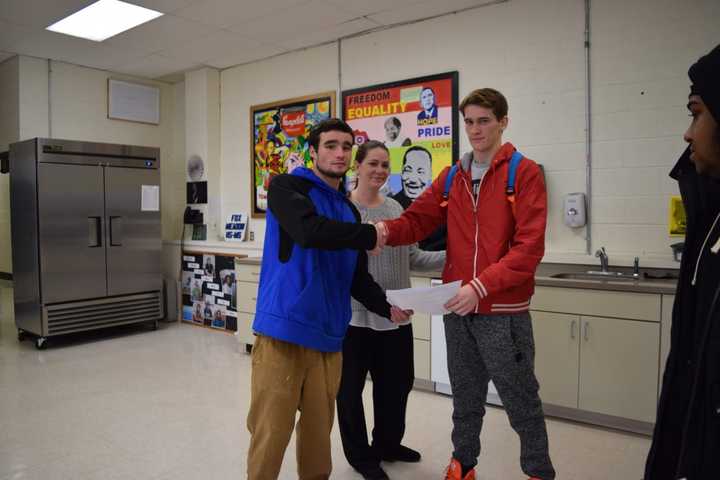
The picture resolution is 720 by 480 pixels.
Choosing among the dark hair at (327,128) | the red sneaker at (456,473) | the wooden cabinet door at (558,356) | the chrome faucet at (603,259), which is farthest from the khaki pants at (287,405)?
the chrome faucet at (603,259)

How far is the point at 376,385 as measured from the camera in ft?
8.64

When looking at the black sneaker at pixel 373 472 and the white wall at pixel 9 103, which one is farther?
the white wall at pixel 9 103

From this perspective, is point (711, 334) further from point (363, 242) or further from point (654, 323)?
point (654, 323)

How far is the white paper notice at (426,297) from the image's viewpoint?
6.38ft

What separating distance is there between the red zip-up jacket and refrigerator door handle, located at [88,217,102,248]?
4.03 meters

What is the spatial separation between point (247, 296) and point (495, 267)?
328 centimetres

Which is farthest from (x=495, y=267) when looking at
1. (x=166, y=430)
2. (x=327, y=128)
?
(x=166, y=430)

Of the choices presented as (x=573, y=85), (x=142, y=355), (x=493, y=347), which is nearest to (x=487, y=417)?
(x=493, y=347)

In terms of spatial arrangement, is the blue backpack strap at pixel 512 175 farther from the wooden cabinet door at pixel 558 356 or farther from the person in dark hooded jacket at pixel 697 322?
the wooden cabinet door at pixel 558 356

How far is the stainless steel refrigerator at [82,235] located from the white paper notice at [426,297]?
4191mm

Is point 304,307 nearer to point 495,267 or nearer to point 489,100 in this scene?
point 495,267

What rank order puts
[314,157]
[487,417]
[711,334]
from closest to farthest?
[711,334] < [314,157] < [487,417]

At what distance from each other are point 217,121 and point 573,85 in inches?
151

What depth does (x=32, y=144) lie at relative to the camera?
499 cm
